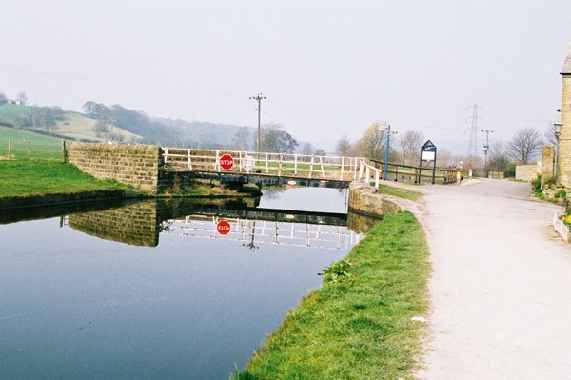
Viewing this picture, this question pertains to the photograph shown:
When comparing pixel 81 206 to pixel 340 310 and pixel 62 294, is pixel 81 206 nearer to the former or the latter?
pixel 62 294

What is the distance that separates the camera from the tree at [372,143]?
6806 centimetres

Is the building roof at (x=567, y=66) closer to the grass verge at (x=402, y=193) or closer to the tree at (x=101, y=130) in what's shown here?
the grass verge at (x=402, y=193)

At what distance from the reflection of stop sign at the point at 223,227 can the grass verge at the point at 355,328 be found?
865 centimetres

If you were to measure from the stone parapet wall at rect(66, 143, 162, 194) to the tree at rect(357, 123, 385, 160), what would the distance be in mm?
40177

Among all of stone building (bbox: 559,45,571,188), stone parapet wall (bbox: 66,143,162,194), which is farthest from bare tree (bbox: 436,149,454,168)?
stone parapet wall (bbox: 66,143,162,194)

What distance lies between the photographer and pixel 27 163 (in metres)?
29.9

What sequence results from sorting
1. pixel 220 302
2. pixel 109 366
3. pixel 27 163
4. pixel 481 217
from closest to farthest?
pixel 109 366, pixel 220 302, pixel 481 217, pixel 27 163

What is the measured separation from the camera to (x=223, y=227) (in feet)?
66.1

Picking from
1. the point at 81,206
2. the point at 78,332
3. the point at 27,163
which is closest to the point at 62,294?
the point at 78,332

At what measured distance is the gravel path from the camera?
540cm

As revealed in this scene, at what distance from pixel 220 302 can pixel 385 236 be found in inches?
216

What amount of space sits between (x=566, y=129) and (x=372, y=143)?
47653 mm

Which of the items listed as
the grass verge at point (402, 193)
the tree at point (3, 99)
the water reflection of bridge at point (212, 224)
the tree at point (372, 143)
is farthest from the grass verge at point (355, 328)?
the tree at point (3, 99)

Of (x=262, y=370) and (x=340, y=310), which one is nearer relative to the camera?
(x=262, y=370)
